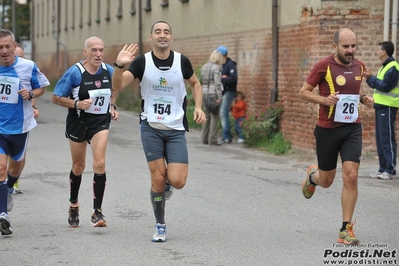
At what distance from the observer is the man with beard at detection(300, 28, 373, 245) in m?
8.30

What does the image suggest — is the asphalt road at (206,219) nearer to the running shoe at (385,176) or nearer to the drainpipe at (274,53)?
the running shoe at (385,176)

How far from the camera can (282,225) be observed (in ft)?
30.2

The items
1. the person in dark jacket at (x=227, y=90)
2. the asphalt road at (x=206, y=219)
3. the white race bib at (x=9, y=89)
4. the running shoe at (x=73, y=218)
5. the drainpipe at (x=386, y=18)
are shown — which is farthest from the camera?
the person in dark jacket at (x=227, y=90)

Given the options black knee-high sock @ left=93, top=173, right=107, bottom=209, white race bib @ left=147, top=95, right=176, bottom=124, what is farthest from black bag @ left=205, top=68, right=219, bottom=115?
white race bib @ left=147, top=95, right=176, bottom=124

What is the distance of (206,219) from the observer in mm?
9609

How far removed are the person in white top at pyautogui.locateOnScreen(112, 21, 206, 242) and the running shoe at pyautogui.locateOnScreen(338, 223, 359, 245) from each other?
149 centimetres

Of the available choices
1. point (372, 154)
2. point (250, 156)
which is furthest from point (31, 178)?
point (372, 154)

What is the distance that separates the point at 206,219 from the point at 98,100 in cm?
169

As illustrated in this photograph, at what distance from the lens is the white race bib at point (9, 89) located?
29.7 ft

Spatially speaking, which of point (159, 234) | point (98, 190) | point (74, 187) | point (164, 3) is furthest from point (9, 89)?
point (164, 3)

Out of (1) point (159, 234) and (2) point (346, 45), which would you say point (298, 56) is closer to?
(2) point (346, 45)

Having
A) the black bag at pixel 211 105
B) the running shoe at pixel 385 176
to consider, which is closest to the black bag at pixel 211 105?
the black bag at pixel 211 105

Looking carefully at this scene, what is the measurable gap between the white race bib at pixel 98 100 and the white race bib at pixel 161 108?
3.02 ft

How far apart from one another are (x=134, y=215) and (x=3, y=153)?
1.67 metres
